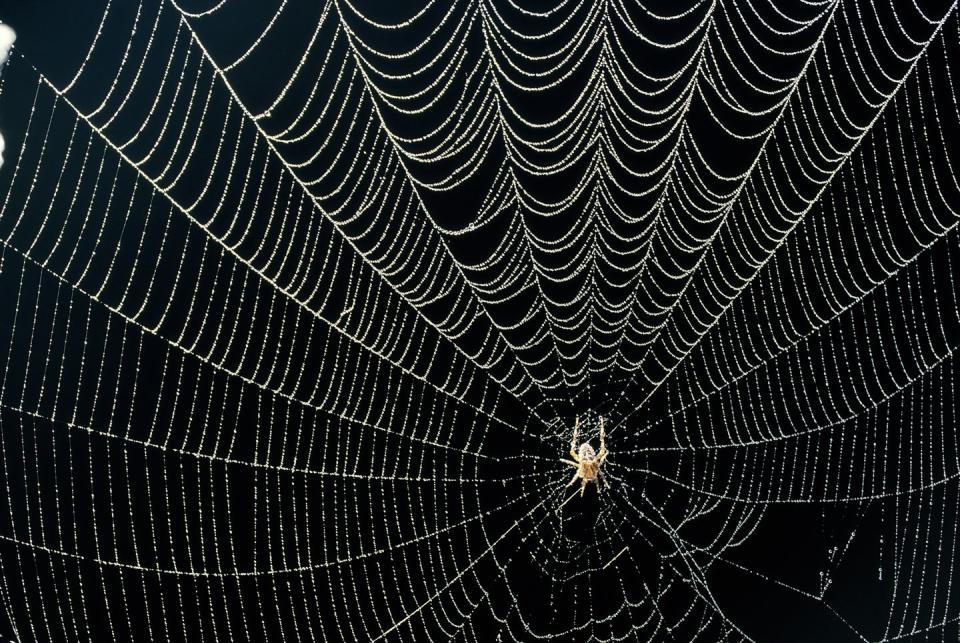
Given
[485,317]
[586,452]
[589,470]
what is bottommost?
[589,470]

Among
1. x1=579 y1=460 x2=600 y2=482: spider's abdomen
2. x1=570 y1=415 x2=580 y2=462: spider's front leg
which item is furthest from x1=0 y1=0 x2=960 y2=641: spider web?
x1=579 y1=460 x2=600 y2=482: spider's abdomen

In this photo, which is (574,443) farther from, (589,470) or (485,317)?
(485,317)

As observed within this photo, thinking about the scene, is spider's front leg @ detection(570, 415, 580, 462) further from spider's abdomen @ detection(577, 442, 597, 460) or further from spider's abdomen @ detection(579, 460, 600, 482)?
spider's abdomen @ detection(579, 460, 600, 482)

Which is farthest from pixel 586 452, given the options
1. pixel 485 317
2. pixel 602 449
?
pixel 485 317

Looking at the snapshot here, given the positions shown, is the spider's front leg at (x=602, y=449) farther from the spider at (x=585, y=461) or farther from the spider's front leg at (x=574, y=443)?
the spider's front leg at (x=574, y=443)

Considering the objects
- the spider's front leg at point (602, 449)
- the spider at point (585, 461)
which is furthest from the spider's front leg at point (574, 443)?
the spider's front leg at point (602, 449)
